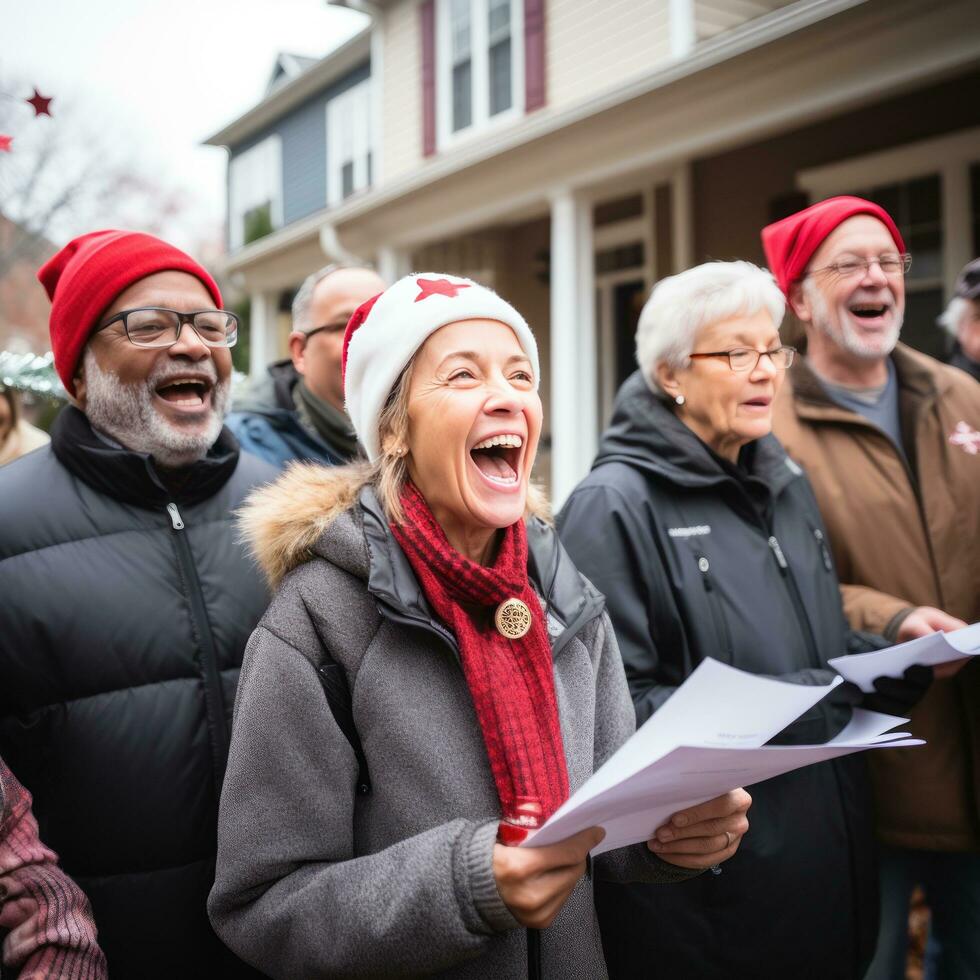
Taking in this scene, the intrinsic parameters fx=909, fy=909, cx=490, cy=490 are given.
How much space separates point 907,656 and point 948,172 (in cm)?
541

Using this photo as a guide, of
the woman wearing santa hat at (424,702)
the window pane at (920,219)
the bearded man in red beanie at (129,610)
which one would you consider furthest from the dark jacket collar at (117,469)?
the window pane at (920,219)

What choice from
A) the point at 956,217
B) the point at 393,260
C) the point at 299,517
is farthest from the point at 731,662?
the point at 393,260

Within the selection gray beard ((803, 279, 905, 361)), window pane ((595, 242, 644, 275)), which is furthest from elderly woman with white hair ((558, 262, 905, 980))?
window pane ((595, 242, 644, 275))

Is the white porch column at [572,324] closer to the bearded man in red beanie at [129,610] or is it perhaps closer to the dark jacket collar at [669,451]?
the dark jacket collar at [669,451]

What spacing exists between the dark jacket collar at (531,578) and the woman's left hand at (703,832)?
1.16 feet

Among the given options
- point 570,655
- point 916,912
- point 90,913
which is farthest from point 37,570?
point 916,912

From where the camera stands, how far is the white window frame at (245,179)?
56.9ft

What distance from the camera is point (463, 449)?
1561 mm

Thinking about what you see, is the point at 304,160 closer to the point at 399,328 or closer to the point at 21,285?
the point at 21,285

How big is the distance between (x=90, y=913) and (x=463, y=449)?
44.5 inches

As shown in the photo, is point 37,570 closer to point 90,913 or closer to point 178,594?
point 178,594

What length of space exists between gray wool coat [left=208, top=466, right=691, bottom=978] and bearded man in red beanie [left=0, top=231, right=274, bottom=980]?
18.3 inches

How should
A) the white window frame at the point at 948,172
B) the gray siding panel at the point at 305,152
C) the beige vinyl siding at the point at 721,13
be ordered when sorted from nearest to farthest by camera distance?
1. the white window frame at the point at 948,172
2. the beige vinyl siding at the point at 721,13
3. the gray siding panel at the point at 305,152

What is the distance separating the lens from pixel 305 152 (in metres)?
16.4
